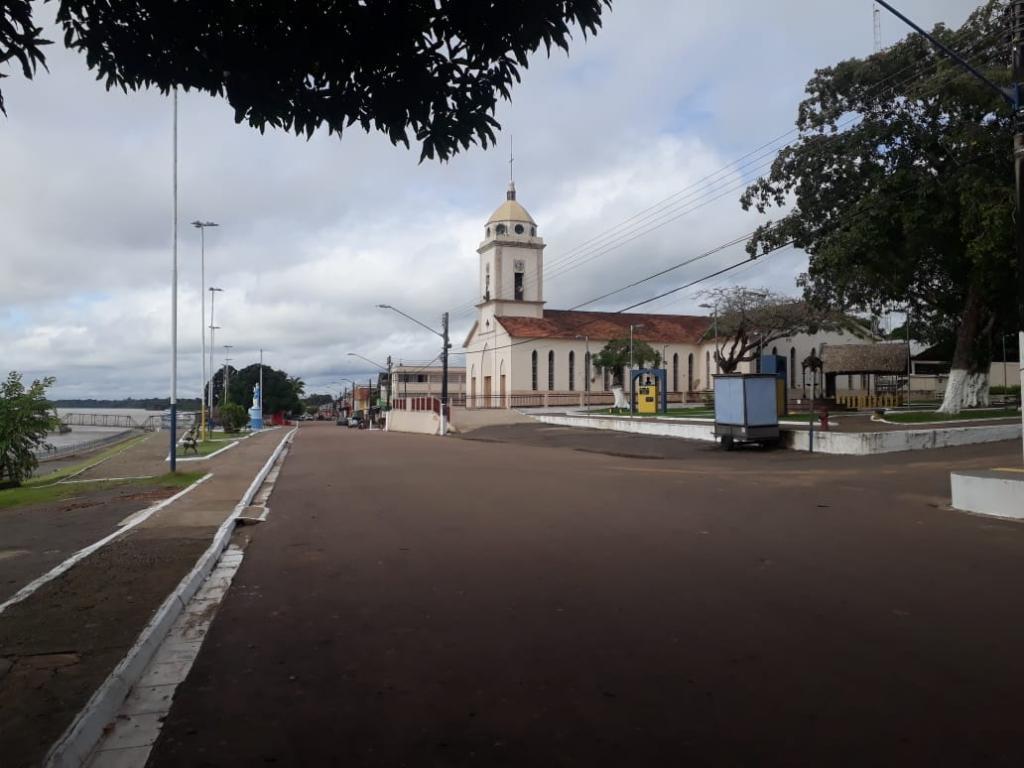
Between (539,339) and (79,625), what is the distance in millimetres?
56012

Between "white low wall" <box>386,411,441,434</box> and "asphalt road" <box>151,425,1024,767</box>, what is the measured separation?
117 feet

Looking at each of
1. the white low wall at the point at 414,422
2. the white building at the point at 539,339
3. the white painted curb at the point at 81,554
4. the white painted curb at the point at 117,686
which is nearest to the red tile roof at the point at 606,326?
the white building at the point at 539,339

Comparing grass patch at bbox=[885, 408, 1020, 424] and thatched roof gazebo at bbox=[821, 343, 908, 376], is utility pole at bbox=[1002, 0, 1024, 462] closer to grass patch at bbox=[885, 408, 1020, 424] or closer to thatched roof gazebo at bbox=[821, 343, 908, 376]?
grass patch at bbox=[885, 408, 1020, 424]

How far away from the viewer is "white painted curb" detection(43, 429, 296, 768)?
12.8 ft

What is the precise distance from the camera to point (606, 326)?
66.5 meters

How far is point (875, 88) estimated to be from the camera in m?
24.8

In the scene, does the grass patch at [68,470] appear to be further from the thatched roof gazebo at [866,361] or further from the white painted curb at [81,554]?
the thatched roof gazebo at [866,361]

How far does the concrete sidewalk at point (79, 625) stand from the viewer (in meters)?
4.35

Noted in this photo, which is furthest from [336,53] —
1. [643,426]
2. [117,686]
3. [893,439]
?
[643,426]

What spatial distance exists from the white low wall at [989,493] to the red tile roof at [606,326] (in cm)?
4967

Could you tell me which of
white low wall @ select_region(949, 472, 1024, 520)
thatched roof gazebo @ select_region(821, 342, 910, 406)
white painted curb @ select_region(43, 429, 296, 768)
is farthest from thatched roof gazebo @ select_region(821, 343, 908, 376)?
white painted curb @ select_region(43, 429, 296, 768)

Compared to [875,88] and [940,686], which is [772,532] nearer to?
[940,686]

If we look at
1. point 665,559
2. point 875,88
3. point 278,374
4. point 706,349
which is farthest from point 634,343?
point 278,374

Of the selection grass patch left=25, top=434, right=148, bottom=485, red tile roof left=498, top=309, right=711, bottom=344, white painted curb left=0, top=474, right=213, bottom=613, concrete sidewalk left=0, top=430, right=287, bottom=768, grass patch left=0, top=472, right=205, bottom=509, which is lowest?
grass patch left=25, top=434, right=148, bottom=485
